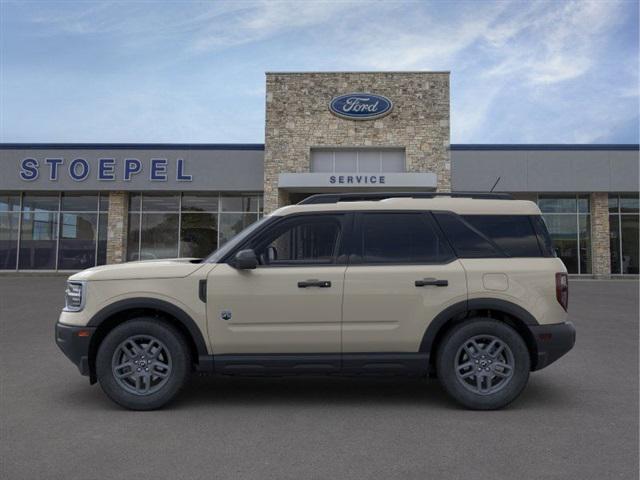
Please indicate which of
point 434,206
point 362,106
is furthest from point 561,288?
point 362,106

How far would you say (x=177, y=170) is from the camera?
2338 cm

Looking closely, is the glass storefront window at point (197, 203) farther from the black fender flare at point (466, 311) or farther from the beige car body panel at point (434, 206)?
the black fender flare at point (466, 311)

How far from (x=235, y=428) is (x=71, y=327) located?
73.1 inches

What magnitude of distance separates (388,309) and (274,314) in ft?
3.42

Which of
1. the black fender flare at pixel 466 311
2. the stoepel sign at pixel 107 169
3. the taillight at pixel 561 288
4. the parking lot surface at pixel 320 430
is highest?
the stoepel sign at pixel 107 169

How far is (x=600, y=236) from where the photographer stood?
78.3 feet

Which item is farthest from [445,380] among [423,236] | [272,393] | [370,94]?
[370,94]

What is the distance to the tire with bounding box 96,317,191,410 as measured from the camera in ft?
16.3

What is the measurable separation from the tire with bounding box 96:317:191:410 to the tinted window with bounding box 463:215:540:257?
305 cm

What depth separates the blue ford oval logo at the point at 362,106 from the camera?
22.9m

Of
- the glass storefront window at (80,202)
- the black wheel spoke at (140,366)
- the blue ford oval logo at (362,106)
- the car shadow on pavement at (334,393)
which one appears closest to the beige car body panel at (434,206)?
the black wheel spoke at (140,366)

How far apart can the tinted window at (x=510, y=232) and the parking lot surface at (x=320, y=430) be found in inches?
58.8

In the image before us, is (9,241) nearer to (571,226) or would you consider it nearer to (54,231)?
(54,231)

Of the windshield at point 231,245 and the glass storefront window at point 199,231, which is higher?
the glass storefront window at point 199,231
